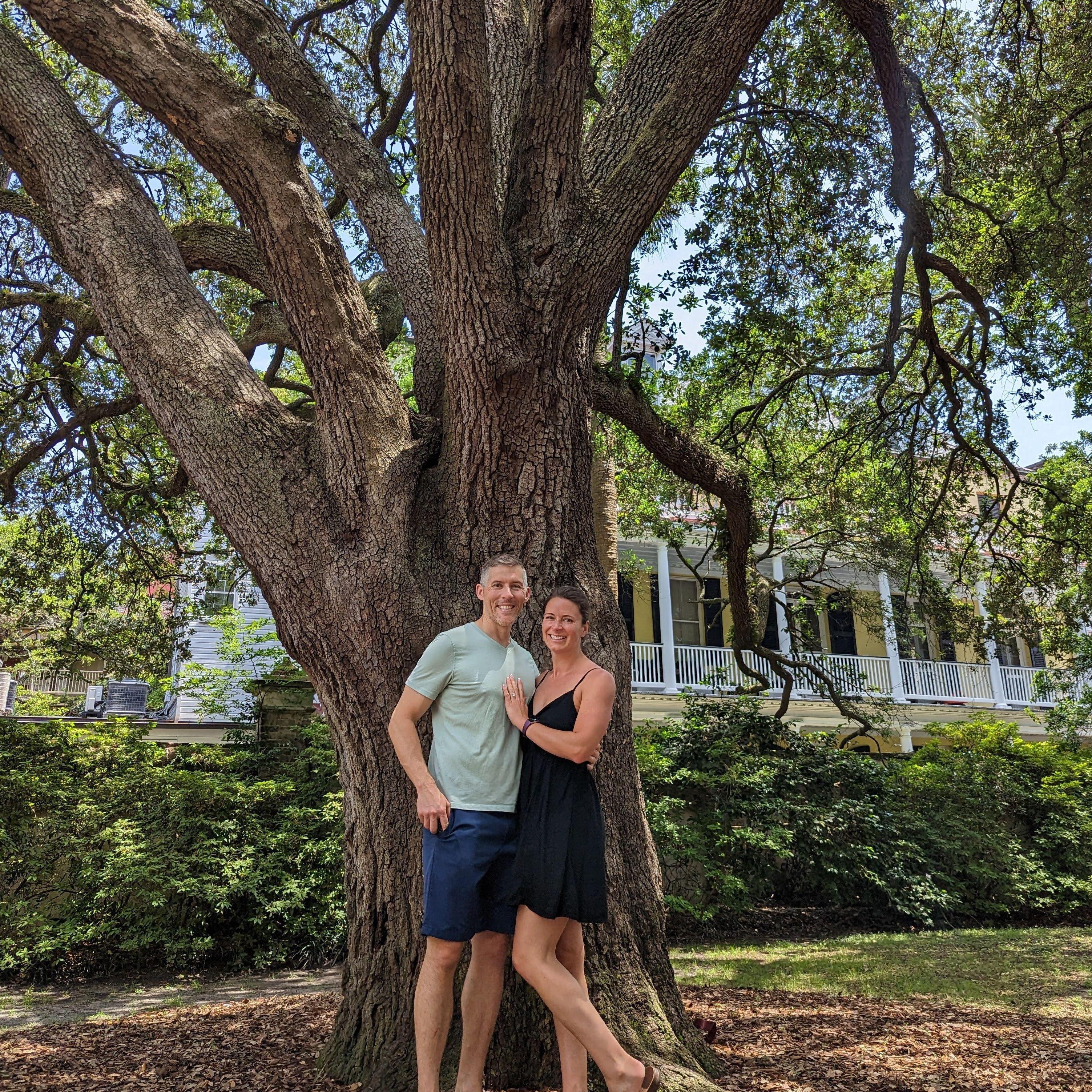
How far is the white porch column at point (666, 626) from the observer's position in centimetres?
1917

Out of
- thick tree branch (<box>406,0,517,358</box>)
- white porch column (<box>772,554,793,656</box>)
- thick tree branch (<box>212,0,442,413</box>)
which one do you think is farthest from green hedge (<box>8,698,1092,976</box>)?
white porch column (<box>772,554,793,656</box>)

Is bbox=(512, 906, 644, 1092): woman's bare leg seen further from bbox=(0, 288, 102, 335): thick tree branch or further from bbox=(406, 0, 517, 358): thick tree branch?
bbox=(0, 288, 102, 335): thick tree branch

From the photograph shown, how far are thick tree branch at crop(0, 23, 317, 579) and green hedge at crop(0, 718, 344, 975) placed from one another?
483 cm

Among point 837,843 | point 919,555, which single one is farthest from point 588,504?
point 919,555

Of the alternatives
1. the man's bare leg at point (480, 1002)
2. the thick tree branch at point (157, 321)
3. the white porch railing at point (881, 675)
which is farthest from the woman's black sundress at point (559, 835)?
the white porch railing at point (881, 675)

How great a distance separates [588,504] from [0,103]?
3.87 meters

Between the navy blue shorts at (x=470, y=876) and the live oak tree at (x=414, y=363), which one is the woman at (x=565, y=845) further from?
the live oak tree at (x=414, y=363)

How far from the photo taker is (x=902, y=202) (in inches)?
327

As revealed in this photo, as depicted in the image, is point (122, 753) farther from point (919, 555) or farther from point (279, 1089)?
point (919, 555)

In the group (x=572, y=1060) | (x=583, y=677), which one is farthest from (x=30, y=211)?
(x=572, y=1060)

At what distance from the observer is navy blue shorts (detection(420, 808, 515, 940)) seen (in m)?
3.51

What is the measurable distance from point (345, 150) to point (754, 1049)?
6.19 metres

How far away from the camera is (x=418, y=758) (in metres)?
3.71

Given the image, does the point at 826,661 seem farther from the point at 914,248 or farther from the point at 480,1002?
the point at 480,1002
